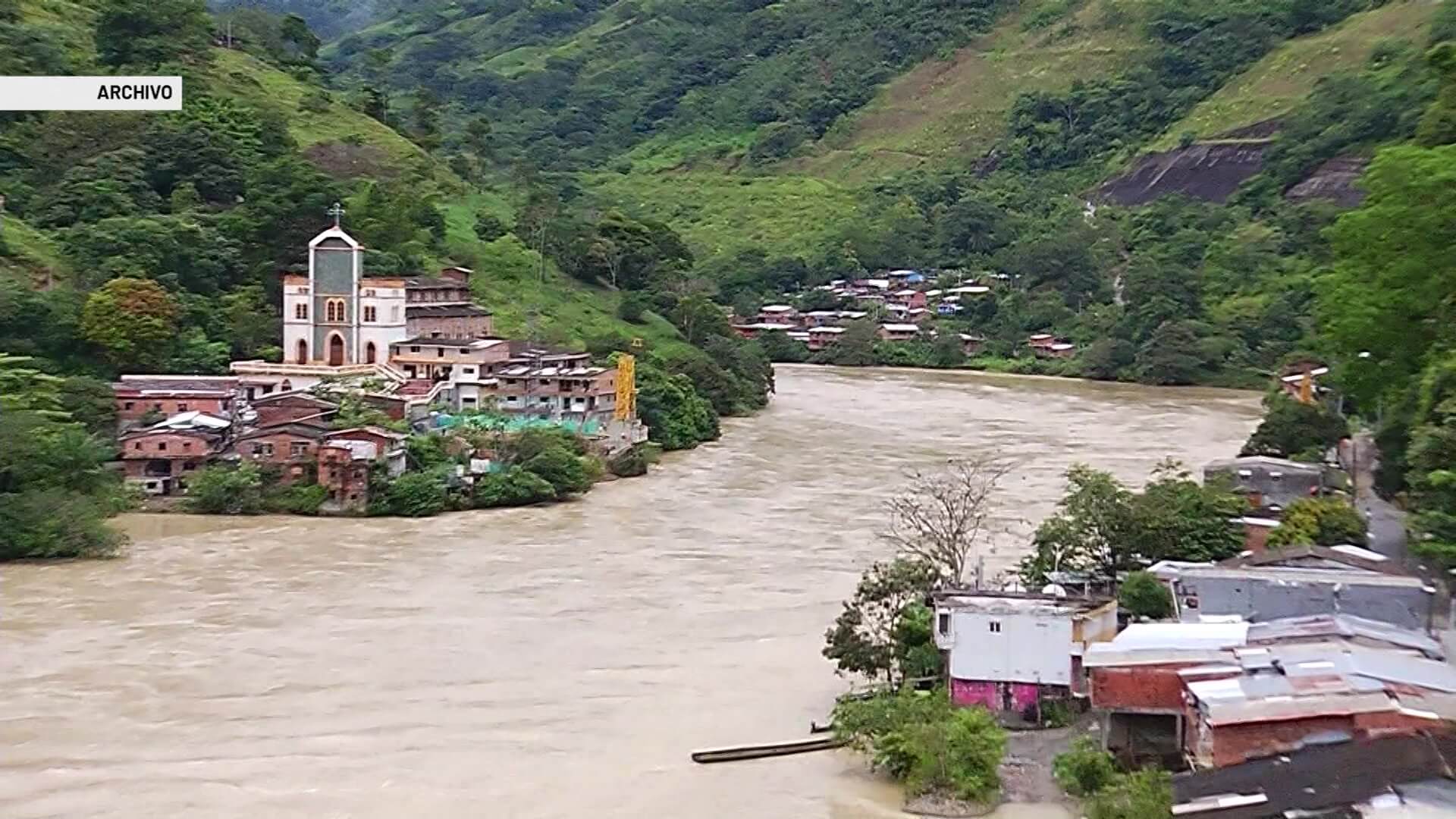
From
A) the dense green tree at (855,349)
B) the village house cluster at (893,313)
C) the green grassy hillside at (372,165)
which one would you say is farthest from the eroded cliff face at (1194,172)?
the green grassy hillside at (372,165)

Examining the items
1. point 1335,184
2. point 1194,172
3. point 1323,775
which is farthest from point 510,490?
point 1194,172

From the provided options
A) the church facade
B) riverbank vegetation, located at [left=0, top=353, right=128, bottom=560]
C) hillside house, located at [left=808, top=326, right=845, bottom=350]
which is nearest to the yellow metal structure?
the church facade

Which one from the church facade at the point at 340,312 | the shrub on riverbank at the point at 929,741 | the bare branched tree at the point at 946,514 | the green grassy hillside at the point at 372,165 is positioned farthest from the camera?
the green grassy hillside at the point at 372,165

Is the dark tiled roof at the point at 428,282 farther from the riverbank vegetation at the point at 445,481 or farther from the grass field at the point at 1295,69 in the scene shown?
the grass field at the point at 1295,69

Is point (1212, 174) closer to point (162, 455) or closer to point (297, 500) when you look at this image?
point (297, 500)

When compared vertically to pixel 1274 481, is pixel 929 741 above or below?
below

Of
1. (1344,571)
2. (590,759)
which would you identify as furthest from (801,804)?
(1344,571)
